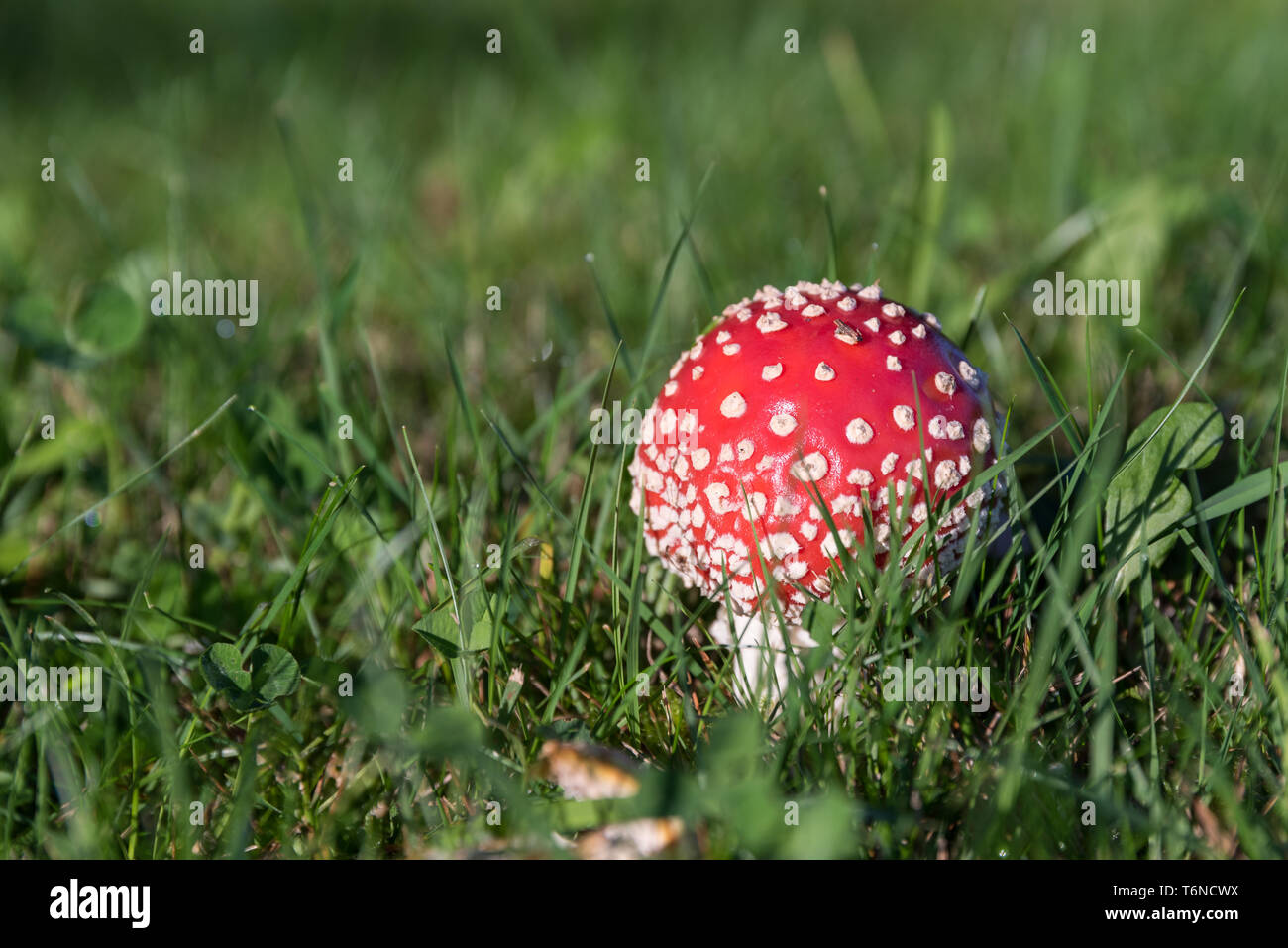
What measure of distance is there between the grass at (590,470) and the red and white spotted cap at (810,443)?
0.39 ft

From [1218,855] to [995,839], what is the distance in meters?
0.35

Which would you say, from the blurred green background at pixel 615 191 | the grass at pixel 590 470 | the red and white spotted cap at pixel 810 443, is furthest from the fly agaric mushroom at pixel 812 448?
the blurred green background at pixel 615 191

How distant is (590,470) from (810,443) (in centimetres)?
45

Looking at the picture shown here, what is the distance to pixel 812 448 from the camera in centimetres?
183

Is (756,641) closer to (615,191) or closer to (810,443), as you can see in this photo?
(810,443)

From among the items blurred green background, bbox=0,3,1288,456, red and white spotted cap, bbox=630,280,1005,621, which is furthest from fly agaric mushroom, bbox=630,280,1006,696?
blurred green background, bbox=0,3,1288,456

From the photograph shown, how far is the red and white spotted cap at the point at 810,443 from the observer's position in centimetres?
183

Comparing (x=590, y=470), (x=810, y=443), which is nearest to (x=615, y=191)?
(x=590, y=470)

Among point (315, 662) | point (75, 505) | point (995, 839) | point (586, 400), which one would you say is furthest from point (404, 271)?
point (995, 839)

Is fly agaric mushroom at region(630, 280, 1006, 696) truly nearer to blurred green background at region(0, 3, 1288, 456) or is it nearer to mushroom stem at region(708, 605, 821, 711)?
mushroom stem at region(708, 605, 821, 711)

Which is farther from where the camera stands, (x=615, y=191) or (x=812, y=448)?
(x=615, y=191)

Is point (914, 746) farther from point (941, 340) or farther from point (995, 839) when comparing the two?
point (941, 340)

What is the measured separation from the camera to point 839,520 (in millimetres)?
1854

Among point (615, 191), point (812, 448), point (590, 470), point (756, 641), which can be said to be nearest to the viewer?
point (812, 448)
